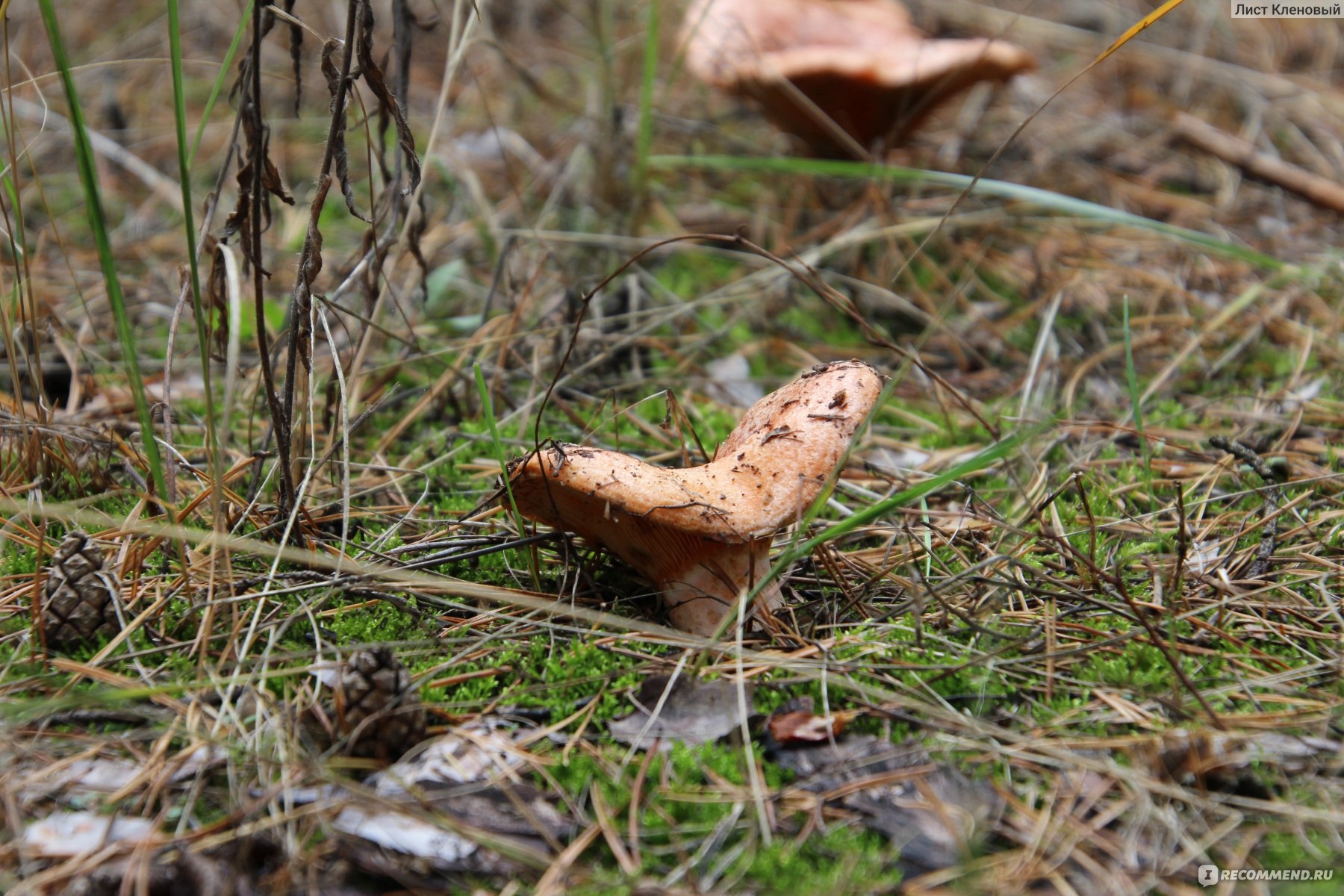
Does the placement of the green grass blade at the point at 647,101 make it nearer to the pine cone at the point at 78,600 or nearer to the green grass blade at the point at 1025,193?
the green grass blade at the point at 1025,193

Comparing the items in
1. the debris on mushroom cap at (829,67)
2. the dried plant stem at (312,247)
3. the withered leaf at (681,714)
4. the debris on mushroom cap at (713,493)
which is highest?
the debris on mushroom cap at (829,67)

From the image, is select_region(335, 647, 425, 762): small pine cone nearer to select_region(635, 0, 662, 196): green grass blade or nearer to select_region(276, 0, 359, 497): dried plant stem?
select_region(276, 0, 359, 497): dried plant stem

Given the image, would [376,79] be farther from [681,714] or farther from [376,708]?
[681,714]

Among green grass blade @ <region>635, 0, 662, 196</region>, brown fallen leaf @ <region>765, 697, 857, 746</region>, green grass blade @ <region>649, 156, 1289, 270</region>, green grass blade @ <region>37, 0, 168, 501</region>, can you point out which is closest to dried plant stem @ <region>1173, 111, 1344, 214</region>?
green grass blade @ <region>649, 156, 1289, 270</region>

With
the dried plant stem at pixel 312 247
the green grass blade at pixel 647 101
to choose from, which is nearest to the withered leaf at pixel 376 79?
the dried plant stem at pixel 312 247

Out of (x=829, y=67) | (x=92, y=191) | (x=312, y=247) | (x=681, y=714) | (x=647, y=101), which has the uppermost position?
A: (x=829, y=67)

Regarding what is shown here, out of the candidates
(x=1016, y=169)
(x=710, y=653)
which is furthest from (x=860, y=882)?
(x=1016, y=169)

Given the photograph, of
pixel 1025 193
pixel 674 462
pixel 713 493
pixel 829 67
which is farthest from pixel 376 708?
pixel 829 67
